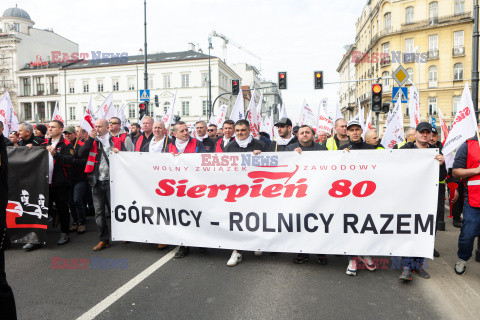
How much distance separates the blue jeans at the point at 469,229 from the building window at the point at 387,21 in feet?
167

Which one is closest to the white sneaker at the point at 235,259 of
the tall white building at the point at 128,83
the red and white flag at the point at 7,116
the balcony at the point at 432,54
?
the red and white flag at the point at 7,116

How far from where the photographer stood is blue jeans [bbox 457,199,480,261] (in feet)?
13.5

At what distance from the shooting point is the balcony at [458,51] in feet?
142

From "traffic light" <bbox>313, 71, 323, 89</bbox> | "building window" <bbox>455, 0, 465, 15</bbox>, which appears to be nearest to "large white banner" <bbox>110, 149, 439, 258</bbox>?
"traffic light" <bbox>313, 71, 323, 89</bbox>

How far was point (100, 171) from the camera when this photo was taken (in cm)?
542

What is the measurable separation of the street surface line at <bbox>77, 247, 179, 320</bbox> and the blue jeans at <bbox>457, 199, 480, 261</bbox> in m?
3.70

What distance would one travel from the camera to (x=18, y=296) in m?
3.71

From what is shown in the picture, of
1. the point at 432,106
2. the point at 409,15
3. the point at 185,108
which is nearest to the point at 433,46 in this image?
the point at 409,15

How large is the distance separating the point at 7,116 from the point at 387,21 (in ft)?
172

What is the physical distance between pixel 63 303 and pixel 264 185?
258cm

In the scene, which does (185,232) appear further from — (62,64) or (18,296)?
(62,64)

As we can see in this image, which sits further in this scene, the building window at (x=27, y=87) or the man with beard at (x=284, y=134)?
the building window at (x=27, y=87)

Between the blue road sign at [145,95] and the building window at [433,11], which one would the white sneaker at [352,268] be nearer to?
the blue road sign at [145,95]

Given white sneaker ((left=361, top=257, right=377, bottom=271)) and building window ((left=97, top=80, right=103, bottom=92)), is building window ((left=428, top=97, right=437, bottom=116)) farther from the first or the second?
building window ((left=97, top=80, right=103, bottom=92))
